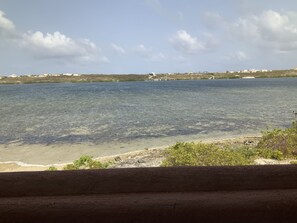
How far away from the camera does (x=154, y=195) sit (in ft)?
6.16

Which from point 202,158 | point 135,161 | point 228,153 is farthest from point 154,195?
point 135,161

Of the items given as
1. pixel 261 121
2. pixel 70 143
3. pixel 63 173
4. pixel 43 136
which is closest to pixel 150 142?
pixel 70 143

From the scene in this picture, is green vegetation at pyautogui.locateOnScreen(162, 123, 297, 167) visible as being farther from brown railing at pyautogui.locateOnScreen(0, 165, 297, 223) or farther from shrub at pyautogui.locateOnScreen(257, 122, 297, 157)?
brown railing at pyautogui.locateOnScreen(0, 165, 297, 223)

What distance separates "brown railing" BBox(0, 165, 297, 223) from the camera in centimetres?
181

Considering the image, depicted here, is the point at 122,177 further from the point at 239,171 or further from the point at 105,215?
the point at 239,171

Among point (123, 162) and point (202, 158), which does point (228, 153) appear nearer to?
point (202, 158)

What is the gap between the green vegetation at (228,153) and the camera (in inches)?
447

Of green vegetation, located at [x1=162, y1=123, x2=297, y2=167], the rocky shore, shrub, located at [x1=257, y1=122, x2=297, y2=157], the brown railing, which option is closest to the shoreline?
the rocky shore

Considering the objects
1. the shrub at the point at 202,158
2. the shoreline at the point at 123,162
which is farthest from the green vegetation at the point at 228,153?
the shoreline at the point at 123,162

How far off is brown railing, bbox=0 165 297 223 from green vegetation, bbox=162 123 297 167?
9022 millimetres

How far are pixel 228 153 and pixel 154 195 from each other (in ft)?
36.2

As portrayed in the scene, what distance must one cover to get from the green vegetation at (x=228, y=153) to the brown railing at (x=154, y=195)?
29.6ft

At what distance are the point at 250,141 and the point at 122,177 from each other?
19.8 m

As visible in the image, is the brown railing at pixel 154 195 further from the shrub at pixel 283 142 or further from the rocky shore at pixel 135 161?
the shrub at pixel 283 142
